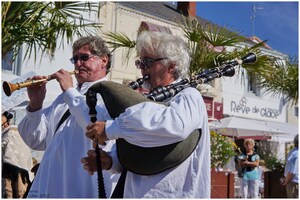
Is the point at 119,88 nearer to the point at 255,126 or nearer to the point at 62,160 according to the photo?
the point at 62,160

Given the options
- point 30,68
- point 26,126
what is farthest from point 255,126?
point 26,126

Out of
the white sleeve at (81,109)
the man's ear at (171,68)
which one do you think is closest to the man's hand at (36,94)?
the white sleeve at (81,109)

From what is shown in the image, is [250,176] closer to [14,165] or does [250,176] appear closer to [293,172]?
[293,172]

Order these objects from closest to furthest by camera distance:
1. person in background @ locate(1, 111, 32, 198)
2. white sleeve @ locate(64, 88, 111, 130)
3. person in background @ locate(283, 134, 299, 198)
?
white sleeve @ locate(64, 88, 111, 130)
person in background @ locate(1, 111, 32, 198)
person in background @ locate(283, 134, 299, 198)

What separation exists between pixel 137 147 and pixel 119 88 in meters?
0.29

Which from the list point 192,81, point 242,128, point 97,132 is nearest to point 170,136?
point 97,132

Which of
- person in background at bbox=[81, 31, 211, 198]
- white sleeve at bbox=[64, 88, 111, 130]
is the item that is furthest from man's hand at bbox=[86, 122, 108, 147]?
white sleeve at bbox=[64, 88, 111, 130]

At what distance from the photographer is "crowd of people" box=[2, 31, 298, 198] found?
2.00m

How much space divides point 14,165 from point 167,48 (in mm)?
4165

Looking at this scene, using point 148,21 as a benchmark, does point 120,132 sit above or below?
below

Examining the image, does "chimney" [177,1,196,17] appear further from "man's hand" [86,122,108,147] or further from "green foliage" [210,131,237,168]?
"man's hand" [86,122,108,147]

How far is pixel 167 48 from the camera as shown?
7.97 feet

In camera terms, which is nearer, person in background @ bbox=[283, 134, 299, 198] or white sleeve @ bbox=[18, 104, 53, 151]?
white sleeve @ bbox=[18, 104, 53, 151]

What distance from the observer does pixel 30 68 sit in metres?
14.2
